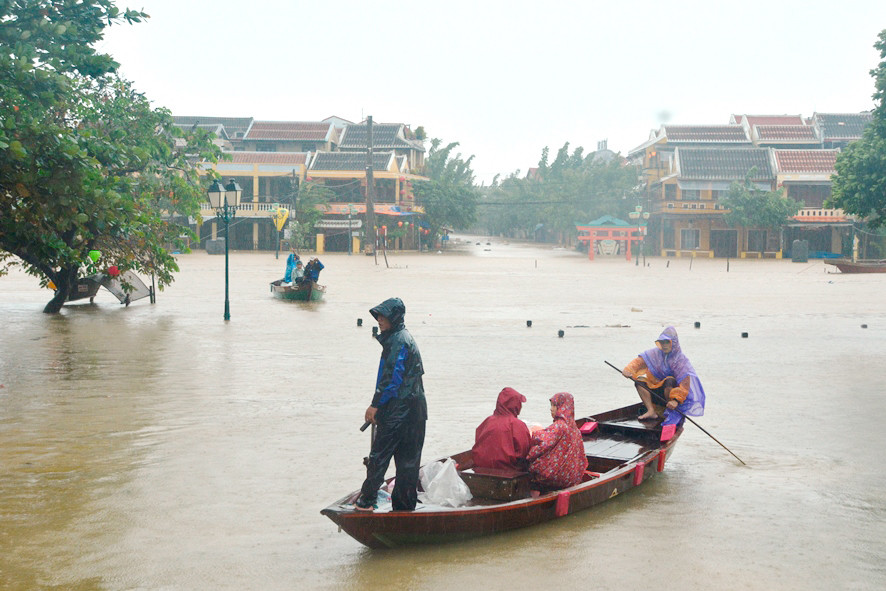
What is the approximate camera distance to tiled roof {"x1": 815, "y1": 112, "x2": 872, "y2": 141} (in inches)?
2687

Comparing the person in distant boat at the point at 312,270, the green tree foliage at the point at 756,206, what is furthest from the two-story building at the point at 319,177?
the person in distant boat at the point at 312,270

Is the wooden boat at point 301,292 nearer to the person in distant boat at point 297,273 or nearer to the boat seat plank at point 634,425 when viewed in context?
the person in distant boat at point 297,273

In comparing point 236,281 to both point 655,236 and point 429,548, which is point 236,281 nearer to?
point 429,548

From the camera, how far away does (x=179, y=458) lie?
9.77 metres

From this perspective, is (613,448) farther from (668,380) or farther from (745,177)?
(745,177)

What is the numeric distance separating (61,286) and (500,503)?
18797mm

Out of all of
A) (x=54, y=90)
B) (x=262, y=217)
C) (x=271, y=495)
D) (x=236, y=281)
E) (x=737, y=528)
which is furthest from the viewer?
(x=262, y=217)

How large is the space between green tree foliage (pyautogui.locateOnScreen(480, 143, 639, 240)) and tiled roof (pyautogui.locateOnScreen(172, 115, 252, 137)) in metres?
20.3

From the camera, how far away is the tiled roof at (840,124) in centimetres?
6825

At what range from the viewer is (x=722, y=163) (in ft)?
224

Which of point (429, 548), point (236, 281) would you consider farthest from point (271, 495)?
point (236, 281)

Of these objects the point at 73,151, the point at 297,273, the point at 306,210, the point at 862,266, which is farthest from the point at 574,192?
the point at 73,151

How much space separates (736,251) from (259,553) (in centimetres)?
6558

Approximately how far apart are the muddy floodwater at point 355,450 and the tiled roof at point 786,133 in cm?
4920
